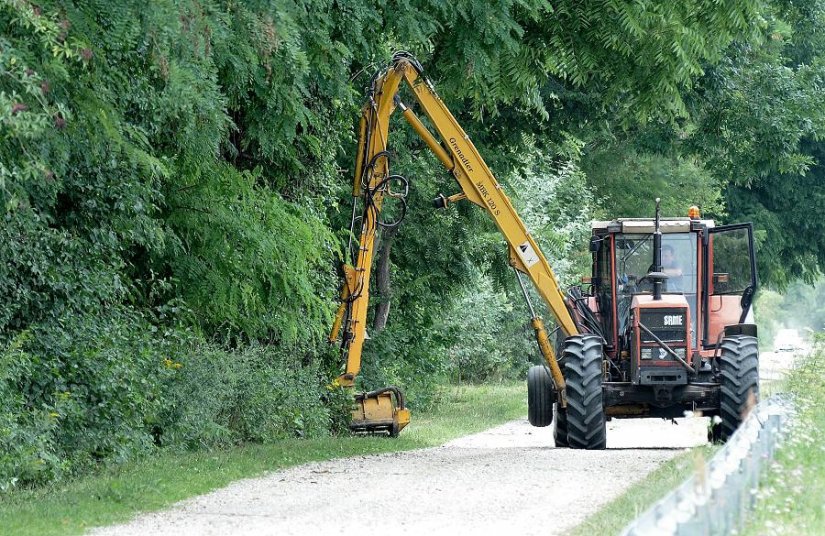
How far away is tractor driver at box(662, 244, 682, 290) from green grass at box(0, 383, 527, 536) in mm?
4282

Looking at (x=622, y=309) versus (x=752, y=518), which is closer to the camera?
(x=752, y=518)

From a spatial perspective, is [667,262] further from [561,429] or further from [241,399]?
[241,399]

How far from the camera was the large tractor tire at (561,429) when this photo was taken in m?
19.2

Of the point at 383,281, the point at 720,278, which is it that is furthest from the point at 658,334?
the point at 383,281

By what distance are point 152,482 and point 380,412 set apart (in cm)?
797

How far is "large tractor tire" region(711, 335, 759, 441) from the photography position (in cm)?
1759

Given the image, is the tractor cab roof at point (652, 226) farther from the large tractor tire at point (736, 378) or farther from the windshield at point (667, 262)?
the large tractor tire at point (736, 378)

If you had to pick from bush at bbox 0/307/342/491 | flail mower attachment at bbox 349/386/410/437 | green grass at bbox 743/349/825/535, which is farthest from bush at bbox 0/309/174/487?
green grass at bbox 743/349/825/535

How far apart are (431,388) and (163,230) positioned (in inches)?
607

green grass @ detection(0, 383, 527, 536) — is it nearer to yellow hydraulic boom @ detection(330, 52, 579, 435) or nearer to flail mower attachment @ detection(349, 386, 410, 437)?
flail mower attachment @ detection(349, 386, 410, 437)

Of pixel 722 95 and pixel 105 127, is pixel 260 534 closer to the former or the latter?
pixel 105 127

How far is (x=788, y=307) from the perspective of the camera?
17562 centimetres

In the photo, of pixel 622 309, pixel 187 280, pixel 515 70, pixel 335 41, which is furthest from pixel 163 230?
pixel 622 309

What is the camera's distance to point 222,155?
19422 millimetres
